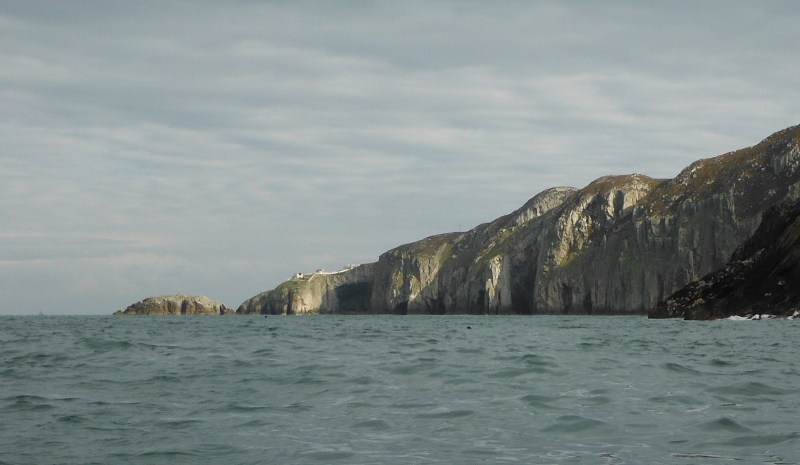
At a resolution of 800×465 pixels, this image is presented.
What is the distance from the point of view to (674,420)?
15.5 m

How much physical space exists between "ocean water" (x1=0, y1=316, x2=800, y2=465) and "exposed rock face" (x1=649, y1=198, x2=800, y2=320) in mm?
46571

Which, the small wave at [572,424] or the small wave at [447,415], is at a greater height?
the small wave at [572,424]

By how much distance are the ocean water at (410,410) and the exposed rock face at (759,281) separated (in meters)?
46.6

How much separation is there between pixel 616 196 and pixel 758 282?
114 metres

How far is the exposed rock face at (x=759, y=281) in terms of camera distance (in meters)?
74.1

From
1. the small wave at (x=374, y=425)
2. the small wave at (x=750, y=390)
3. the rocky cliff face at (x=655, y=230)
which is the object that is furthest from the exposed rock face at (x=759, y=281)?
the small wave at (x=374, y=425)

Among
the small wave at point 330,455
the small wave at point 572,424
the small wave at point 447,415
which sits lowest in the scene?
the small wave at point 330,455

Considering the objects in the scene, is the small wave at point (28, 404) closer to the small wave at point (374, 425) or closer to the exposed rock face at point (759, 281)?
the small wave at point (374, 425)

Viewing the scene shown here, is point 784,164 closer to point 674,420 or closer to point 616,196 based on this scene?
point 616,196

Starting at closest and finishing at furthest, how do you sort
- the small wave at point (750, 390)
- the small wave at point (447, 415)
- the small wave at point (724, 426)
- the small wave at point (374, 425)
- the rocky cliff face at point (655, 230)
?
the small wave at point (724, 426)
the small wave at point (374, 425)
the small wave at point (447, 415)
the small wave at point (750, 390)
the rocky cliff face at point (655, 230)

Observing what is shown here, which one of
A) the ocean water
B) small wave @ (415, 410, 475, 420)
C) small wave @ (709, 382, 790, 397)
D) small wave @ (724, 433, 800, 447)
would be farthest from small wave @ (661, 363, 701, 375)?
small wave @ (724, 433, 800, 447)

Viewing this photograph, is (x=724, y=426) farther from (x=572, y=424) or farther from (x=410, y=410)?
(x=410, y=410)

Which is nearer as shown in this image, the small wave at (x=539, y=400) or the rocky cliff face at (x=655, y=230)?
the small wave at (x=539, y=400)

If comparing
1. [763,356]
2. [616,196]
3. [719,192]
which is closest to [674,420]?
[763,356]
